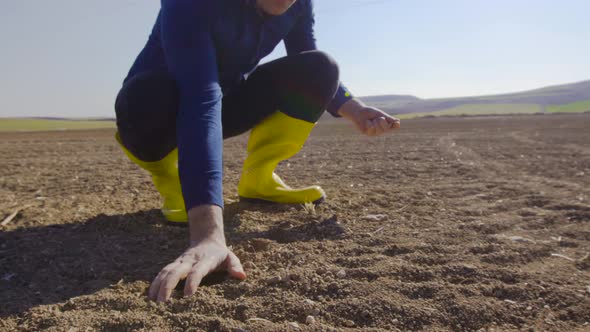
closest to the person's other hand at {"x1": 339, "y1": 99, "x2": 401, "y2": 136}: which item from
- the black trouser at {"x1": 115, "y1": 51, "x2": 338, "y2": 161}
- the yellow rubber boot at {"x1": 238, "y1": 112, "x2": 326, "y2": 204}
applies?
the black trouser at {"x1": 115, "y1": 51, "x2": 338, "y2": 161}

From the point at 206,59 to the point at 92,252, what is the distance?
2.51 feet

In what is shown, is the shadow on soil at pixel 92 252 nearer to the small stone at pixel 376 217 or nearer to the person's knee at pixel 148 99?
the small stone at pixel 376 217

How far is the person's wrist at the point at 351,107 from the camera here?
2.17m

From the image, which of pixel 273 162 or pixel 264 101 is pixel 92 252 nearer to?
pixel 273 162

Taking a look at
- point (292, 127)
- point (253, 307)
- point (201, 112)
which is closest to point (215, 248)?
point (253, 307)

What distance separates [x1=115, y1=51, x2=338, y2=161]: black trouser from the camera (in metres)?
1.93

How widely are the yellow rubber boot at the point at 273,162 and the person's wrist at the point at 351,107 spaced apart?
173 millimetres

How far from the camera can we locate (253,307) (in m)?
1.15

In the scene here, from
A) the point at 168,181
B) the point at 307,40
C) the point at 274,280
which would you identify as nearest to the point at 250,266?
the point at 274,280

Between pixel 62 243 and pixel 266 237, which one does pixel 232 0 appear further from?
pixel 62 243

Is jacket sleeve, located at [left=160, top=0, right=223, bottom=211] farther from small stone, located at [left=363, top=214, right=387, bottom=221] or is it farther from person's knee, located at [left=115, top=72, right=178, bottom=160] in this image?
small stone, located at [left=363, top=214, right=387, bottom=221]

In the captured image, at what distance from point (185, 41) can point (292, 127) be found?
32.6 inches

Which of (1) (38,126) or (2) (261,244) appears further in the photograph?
(1) (38,126)

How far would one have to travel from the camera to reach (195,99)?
144cm
